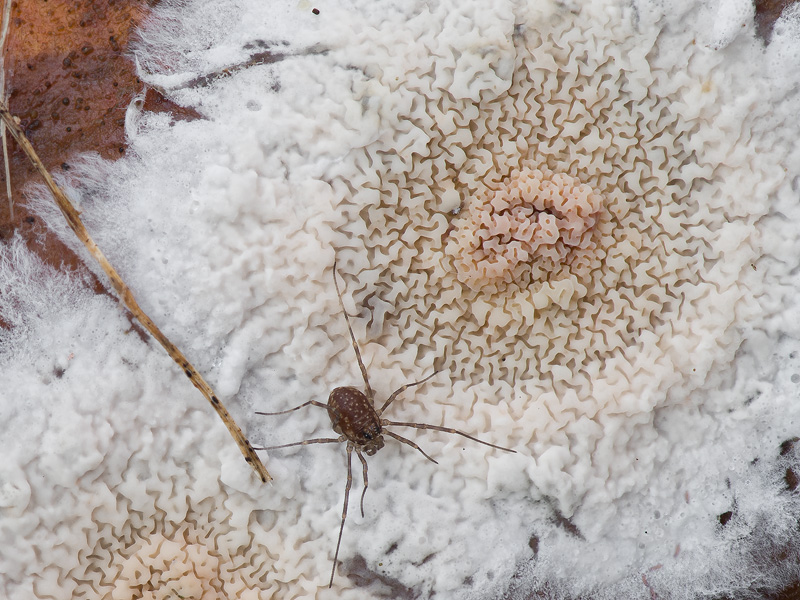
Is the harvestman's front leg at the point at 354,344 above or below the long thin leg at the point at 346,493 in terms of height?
above

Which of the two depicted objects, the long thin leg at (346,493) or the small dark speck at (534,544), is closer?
the long thin leg at (346,493)

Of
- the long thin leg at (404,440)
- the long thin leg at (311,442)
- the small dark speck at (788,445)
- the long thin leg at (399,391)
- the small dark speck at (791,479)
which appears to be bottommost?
the long thin leg at (311,442)

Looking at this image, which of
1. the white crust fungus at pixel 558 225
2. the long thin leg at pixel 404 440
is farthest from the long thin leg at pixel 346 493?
the white crust fungus at pixel 558 225

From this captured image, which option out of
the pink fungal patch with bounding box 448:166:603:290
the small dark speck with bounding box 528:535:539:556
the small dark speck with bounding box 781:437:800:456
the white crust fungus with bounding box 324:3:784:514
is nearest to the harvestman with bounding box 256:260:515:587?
the white crust fungus with bounding box 324:3:784:514

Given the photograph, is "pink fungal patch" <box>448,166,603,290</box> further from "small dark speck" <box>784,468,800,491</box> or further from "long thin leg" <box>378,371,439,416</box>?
"small dark speck" <box>784,468,800,491</box>

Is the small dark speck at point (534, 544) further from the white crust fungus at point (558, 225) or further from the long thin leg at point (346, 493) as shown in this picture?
the long thin leg at point (346, 493)

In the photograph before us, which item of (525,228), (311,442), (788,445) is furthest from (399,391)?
(788,445)

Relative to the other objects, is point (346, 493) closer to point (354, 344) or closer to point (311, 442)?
point (311, 442)
